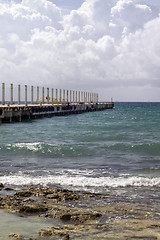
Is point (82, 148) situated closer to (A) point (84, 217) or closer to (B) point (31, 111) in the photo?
(A) point (84, 217)

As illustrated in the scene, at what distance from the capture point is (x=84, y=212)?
10.5 m

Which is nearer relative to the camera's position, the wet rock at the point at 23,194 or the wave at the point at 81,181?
the wet rock at the point at 23,194

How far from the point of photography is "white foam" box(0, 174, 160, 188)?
14.4 m

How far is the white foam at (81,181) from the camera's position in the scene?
47.2 ft

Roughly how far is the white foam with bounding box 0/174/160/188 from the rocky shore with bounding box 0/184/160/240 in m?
1.30

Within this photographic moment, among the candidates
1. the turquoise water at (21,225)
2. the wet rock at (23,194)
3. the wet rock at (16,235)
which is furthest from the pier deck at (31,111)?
the wet rock at (16,235)

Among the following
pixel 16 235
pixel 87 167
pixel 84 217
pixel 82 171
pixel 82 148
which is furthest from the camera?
pixel 82 148

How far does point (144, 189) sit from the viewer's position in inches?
537

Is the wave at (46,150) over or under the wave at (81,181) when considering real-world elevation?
under

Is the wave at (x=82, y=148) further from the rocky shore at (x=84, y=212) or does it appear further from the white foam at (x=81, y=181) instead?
the rocky shore at (x=84, y=212)

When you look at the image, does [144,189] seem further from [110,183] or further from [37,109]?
[37,109]

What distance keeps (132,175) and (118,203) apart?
511 cm

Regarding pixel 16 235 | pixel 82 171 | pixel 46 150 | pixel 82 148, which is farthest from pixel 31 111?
pixel 16 235

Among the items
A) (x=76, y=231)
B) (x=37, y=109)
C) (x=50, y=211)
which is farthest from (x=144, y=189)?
(x=37, y=109)
